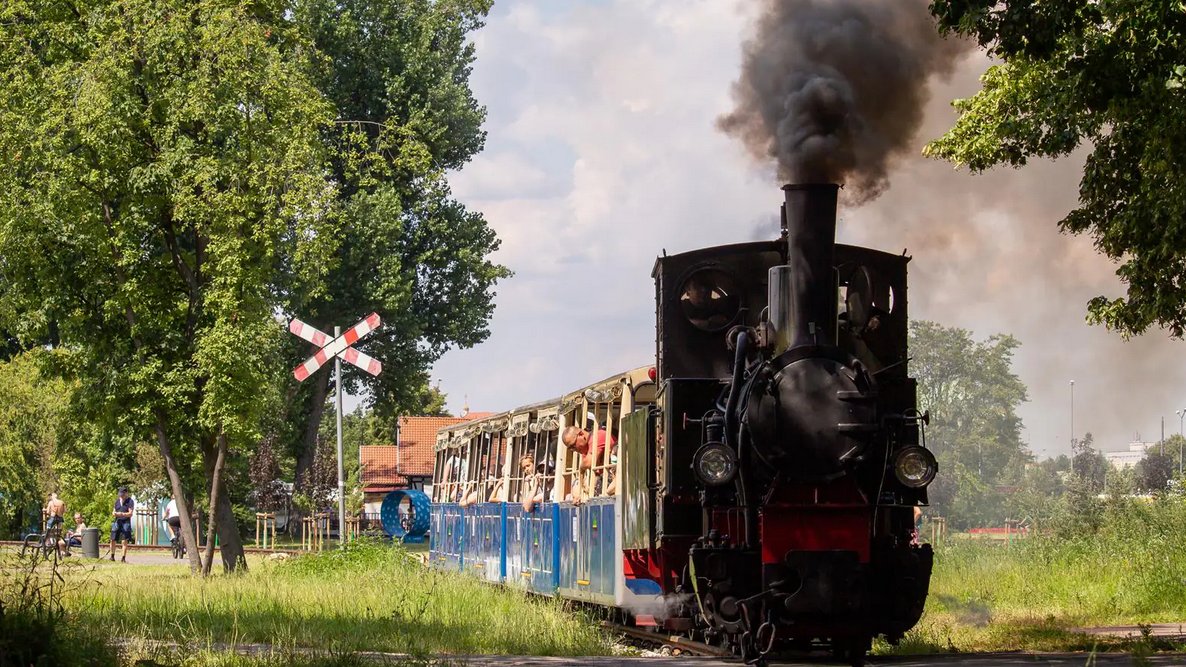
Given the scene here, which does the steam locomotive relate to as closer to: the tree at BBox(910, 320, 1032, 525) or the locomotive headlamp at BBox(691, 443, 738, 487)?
the locomotive headlamp at BBox(691, 443, 738, 487)

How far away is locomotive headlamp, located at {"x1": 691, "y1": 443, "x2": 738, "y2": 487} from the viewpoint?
11.5m

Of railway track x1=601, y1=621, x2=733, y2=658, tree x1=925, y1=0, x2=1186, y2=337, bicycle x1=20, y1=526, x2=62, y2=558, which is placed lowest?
railway track x1=601, y1=621, x2=733, y2=658

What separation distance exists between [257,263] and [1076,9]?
541 inches

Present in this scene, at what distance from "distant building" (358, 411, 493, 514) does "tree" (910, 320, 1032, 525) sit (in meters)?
23.6

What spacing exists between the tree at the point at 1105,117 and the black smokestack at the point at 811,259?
6.74ft

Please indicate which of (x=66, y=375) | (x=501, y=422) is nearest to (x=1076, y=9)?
(x=501, y=422)

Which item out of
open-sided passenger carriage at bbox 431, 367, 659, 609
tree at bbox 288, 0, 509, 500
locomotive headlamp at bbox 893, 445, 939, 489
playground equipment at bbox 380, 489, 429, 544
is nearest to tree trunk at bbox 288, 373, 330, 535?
tree at bbox 288, 0, 509, 500

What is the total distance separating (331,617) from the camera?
51.3ft

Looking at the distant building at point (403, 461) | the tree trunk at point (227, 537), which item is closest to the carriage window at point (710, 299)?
the tree trunk at point (227, 537)

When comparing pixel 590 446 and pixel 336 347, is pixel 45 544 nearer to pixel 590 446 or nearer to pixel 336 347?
pixel 590 446

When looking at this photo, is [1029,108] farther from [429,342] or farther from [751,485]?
[429,342]

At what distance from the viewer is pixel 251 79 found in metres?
22.8

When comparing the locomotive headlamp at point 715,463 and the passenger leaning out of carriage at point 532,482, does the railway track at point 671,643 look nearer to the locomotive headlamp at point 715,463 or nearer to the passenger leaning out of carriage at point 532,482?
the locomotive headlamp at point 715,463

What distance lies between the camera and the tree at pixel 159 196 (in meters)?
22.3
